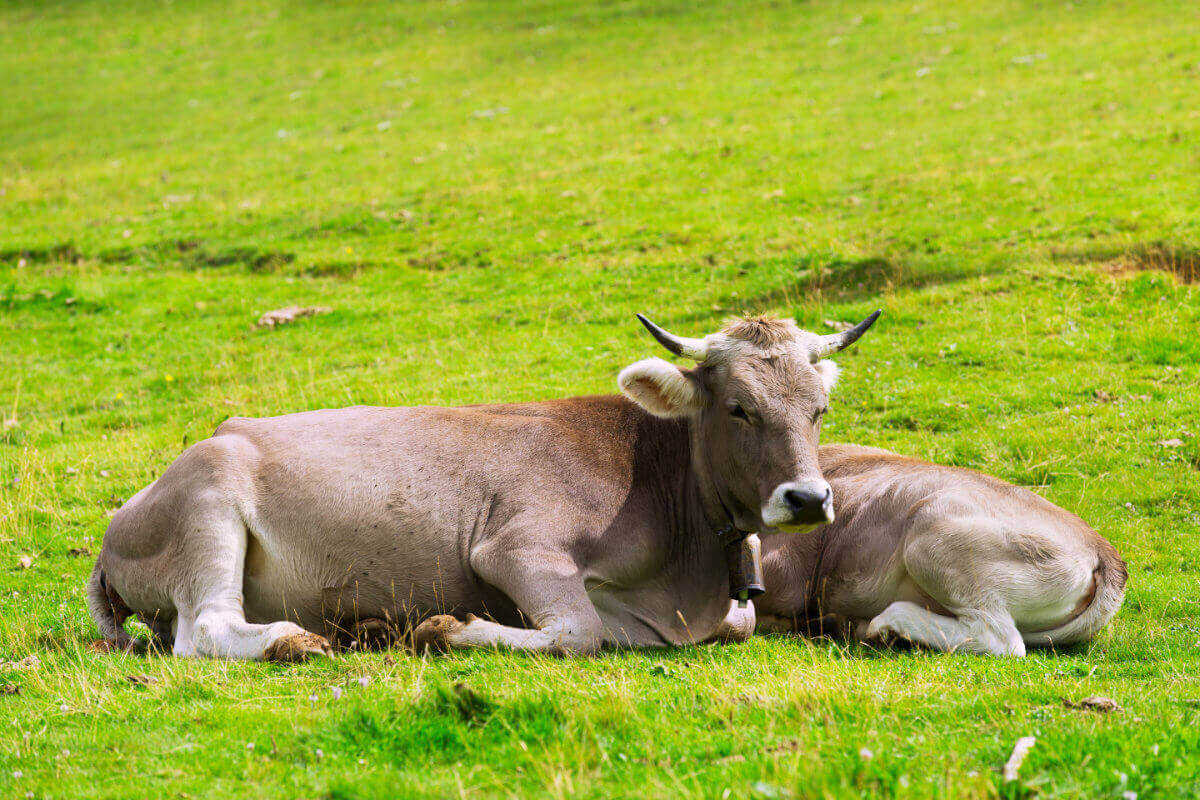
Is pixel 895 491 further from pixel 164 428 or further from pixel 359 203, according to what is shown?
pixel 359 203

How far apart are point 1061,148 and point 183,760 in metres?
25.2

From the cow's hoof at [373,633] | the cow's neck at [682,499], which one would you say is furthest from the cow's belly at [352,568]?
the cow's neck at [682,499]

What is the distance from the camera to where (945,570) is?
860cm

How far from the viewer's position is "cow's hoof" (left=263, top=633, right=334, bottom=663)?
292 inches

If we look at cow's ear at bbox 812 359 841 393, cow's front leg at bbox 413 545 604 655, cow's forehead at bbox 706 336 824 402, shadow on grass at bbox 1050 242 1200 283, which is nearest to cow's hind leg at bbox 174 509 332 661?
cow's front leg at bbox 413 545 604 655

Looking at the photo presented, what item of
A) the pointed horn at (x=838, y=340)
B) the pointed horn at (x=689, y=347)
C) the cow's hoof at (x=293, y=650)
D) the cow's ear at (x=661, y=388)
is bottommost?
the cow's hoof at (x=293, y=650)

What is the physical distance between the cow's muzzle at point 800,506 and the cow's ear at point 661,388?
1361 mm

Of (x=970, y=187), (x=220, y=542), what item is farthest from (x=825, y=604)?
(x=970, y=187)

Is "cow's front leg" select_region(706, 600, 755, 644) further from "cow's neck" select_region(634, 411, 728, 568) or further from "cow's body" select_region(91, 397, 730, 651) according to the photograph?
"cow's neck" select_region(634, 411, 728, 568)

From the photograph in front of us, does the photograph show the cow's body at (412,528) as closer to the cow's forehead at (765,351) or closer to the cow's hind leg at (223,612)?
Result: the cow's hind leg at (223,612)

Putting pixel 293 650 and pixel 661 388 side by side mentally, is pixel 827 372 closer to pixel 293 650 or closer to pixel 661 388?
pixel 661 388

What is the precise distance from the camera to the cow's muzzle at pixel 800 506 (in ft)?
24.3

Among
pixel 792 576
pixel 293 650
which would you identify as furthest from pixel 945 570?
pixel 293 650

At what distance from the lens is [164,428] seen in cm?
1503
